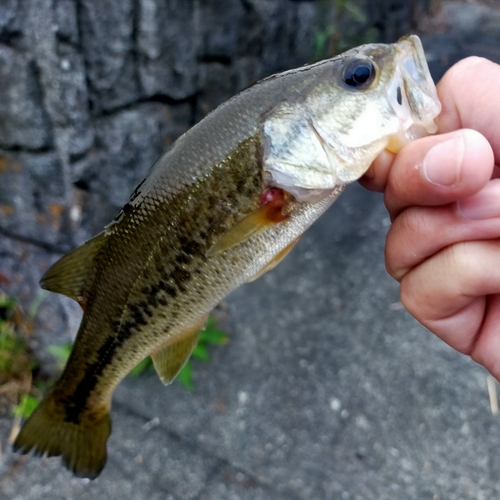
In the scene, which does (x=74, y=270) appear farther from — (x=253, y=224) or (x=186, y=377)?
(x=186, y=377)

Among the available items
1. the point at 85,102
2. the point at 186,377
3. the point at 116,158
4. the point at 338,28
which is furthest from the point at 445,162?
the point at 338,28

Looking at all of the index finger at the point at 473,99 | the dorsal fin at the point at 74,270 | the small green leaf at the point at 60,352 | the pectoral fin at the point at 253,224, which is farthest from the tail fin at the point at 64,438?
the index finger at the point at 473,99

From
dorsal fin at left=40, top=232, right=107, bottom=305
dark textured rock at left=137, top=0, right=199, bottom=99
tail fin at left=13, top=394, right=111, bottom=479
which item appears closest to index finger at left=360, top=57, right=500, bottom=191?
dorsal fin at left=40, top=232, right=107, bottom=305

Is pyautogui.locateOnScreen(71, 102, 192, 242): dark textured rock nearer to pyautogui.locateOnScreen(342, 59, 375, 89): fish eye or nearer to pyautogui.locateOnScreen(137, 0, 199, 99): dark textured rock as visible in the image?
pyautogui.locateOnScreen(137, 0, 199, 99): dark textured rock

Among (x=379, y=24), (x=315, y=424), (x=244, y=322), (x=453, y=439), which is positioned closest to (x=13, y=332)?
(x=244, y=322)

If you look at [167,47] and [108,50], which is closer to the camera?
[108,50]

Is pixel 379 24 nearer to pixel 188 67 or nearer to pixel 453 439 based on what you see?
pixel 188 67
